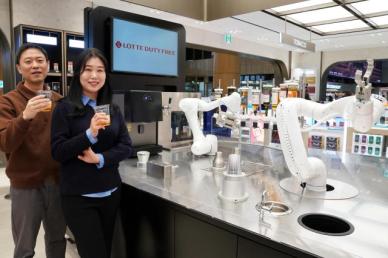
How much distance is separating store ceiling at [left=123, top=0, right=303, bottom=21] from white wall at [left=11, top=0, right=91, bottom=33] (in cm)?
315

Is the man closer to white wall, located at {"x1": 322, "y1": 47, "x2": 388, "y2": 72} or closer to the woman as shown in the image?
the woman

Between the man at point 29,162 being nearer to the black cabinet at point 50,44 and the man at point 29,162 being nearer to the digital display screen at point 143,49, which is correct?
the digital display screen at point 143,49

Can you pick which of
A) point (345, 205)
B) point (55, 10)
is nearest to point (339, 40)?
point (55, 10)

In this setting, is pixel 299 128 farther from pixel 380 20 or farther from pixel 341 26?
pixel 341 26

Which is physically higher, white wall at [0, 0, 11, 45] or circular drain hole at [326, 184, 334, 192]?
white wall at [0, 0, 11, 45]

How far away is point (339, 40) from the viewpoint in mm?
8625

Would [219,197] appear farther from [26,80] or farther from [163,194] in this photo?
[26,80]

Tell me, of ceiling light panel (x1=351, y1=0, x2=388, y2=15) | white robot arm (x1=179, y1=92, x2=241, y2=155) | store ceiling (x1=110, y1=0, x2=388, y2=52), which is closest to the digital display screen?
white robot arm (x1=179, y1=92, x2=241, y2=155)

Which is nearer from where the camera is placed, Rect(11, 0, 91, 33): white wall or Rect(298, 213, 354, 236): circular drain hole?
Rect(298, 213, 354, 236): circular drain hole

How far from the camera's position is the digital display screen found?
97.1 inches

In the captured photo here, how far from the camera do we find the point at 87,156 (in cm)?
139

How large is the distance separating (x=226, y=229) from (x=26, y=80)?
1344 millimetres

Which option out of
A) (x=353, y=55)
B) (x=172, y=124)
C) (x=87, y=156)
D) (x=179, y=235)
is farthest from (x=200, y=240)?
(x=353, y=55)

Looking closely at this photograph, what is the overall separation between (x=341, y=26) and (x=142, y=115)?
5889 millimetres
